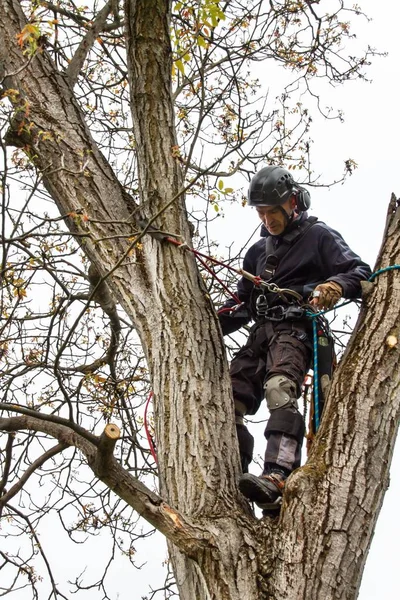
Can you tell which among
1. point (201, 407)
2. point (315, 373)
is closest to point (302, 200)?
point (315, 373)

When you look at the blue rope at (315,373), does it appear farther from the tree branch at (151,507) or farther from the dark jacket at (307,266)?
the tree branch at (151,507)

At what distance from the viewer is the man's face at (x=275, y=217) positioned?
14.4ft

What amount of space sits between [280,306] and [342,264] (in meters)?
0.38

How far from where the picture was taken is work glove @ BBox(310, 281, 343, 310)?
3670 mm

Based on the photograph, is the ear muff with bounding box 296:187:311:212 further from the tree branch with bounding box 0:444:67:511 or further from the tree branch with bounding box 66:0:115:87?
the tree branch with bounding box 0:444:67:511

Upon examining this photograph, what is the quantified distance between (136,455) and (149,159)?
2159mm

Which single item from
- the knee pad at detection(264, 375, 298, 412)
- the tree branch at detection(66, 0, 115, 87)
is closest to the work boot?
the knee pad at detection(264, 375, 298, 412)

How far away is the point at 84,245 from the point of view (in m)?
3.96

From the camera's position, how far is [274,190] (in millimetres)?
4309

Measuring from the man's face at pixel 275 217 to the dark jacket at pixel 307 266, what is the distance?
0.14ft

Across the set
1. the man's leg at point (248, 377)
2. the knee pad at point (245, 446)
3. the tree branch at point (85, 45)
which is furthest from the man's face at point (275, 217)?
the tree branch at point (85, 45)

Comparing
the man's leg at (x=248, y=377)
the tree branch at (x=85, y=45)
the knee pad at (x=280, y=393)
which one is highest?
the tree branch at (x=85, y=45)

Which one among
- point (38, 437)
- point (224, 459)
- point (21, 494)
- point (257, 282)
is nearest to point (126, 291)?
point (257, 282)

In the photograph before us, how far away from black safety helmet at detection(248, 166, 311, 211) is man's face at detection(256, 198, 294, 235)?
0.05m
